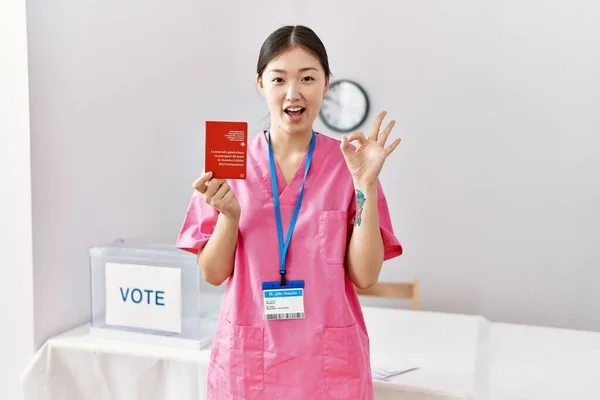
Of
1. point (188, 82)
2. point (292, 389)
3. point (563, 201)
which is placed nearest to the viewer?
point (292, 389)

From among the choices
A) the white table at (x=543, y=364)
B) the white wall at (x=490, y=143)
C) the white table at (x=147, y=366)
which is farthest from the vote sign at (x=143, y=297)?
the white wall at (x=490, y=143)

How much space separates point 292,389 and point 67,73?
1.38 m

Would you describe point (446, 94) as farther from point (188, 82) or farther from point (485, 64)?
point (188, 82)

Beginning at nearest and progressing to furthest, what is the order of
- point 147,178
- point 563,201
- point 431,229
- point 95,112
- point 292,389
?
point 292,389 < point 95,112 < point 147,178 < point 563,201 < point 431,229

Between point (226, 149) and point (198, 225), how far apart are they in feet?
0.74

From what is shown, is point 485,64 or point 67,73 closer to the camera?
point 67,73

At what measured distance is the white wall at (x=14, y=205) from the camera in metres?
1.98

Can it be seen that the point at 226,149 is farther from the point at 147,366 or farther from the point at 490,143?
the point at 490,143

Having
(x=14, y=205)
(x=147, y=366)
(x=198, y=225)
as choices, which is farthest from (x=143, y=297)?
(x=198, y=225)

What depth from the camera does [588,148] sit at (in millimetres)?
2881

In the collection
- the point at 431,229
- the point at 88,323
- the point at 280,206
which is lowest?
the point at 88,323

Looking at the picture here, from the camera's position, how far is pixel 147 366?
200cm

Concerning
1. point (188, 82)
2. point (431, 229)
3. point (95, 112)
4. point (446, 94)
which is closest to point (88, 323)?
point (95, 112)

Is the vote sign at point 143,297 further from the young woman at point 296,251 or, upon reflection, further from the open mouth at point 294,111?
the open mouth at point 294,111
